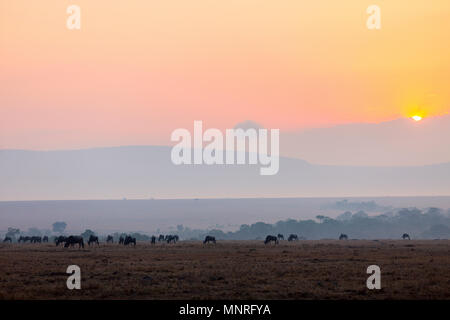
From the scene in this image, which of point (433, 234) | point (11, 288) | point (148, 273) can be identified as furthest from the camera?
point (433, 234)

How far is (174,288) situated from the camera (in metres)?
26.0

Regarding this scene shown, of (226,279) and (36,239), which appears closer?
(226,279)

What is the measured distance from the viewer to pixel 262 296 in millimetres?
23859

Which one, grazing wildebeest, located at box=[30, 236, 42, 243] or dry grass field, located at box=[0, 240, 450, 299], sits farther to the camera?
grazing wildebeest, located at box=[30, 236, 42, 243]

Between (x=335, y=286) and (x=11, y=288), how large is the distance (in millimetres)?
13500

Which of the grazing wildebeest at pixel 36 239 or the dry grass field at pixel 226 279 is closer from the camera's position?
the dry grass field at pixel 226 279

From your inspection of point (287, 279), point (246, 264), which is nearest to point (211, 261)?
point (246, 264)

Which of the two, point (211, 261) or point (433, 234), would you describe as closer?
point (211, 261)

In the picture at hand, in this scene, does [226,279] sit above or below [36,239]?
above
